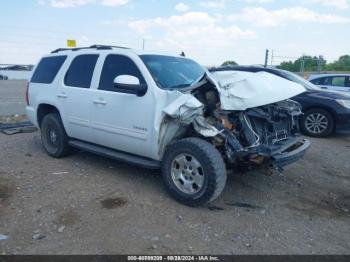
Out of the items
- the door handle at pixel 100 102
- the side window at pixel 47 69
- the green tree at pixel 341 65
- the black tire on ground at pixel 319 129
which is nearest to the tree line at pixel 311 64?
the green tree at pixel 341 65

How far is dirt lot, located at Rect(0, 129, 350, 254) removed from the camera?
10.5ft

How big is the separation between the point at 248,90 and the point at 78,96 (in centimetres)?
263

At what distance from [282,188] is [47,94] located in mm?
4097

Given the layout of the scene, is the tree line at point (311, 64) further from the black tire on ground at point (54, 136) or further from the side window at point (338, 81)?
the black tire on ground at point (54, 136)

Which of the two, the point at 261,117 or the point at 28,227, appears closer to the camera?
the point at 28,227

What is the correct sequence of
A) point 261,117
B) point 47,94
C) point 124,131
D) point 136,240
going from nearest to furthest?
1. point 136,240
2. point 261,117
3. point 124,131
4. point 47,94

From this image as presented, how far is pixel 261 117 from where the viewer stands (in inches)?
160

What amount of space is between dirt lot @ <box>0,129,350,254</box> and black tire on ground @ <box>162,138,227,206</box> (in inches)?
6.7

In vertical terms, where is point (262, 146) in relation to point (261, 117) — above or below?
below

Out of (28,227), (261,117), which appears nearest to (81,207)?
(28,227)

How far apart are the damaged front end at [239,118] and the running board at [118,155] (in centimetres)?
36

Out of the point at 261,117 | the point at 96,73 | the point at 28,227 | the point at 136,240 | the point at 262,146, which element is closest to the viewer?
the point at 136,240

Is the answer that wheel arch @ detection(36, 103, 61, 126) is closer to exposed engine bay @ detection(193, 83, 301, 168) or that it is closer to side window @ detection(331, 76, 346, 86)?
exposed engine bay @ detection(193, 83, 301, 168)

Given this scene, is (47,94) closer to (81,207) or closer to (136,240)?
(81,207)
